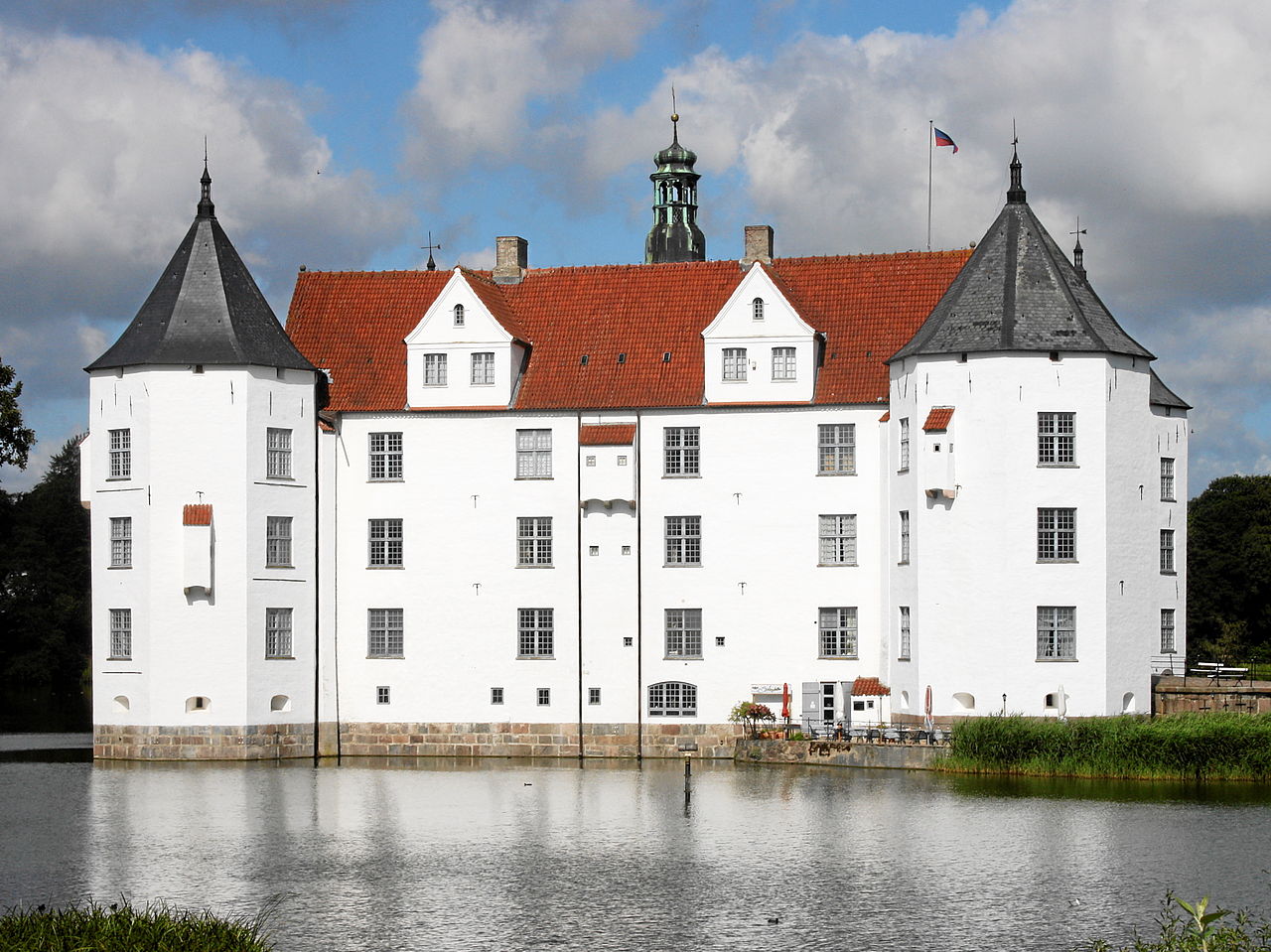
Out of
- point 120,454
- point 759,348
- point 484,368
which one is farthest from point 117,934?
point 484,368

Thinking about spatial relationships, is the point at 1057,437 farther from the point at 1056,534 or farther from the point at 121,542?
the point at 121,542

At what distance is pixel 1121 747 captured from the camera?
123 feet

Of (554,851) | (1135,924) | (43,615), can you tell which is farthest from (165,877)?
(43,615)

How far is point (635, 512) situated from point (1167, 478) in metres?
12.5

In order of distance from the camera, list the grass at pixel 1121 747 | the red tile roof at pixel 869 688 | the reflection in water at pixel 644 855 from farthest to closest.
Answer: the red tile roof at pixel 869 688 → the grass at pixel 1121 747 → the reflection in water at pixel 644 855

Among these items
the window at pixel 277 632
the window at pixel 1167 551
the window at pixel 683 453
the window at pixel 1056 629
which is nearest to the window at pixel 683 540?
the window at pixel 683 453

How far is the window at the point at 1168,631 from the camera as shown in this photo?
43.3 metres

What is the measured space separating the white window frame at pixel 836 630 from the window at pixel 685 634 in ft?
9.28

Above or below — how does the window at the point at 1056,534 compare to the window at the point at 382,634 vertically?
above

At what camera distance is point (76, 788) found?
36688 mm

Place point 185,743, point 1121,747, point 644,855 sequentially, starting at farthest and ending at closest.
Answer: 1. point 185,743
2. point 1121,747
3. point 644,855

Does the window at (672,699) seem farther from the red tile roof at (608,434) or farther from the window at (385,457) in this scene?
the window at (385,457)

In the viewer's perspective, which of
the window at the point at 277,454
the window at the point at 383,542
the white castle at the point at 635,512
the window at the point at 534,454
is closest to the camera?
the white castle at the point at 635,512

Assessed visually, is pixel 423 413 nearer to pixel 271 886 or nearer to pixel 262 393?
pixel 262 393
